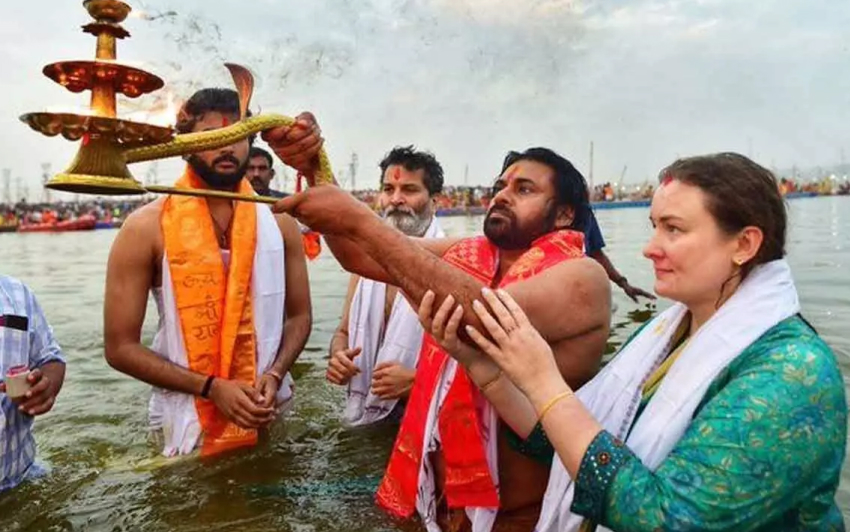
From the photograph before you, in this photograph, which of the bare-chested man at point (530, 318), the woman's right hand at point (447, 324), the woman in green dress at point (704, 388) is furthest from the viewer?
the bare-chested man at point (530, 318)

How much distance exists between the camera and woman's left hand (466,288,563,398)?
1.95 metres

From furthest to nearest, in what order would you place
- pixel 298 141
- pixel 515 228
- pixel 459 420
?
pixel 515 228, pixel 459 420, pixel 298 141

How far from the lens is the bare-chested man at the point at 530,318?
8.50 ft

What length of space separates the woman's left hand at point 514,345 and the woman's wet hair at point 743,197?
619mm

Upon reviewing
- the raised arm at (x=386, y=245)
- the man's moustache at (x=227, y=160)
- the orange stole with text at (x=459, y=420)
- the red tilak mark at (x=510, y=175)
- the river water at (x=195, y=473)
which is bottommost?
the river water at (x=195, y=473)

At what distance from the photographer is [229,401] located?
3.48 meters

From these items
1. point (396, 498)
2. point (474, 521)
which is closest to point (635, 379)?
point (474, 521)

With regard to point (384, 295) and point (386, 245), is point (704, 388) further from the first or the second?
point (384, 295)

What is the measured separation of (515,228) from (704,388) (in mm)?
1268

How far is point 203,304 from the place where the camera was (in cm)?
357

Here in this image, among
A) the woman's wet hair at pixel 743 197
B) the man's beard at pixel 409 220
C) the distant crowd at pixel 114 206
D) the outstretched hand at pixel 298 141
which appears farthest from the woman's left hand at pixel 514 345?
the distant crowd at pixel 114 206

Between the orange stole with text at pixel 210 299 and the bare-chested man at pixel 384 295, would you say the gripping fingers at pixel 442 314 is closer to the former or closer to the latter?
the orange stole with text at pixel 210 299

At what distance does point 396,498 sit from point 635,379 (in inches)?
51.9

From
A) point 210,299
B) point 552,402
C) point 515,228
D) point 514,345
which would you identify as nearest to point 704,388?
point 552,402
